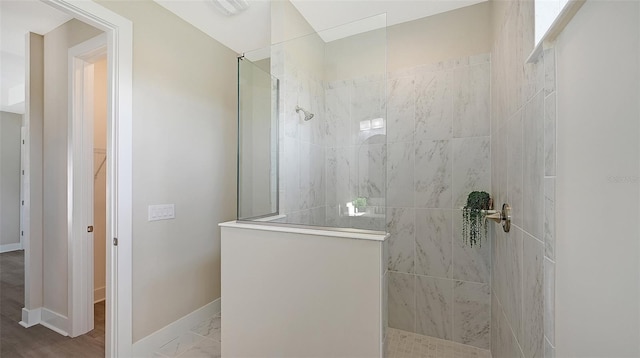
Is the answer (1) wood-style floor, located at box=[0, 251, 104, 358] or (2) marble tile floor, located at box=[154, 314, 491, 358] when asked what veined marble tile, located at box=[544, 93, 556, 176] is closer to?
(2) marble tile floor, located at box=[154, 314, 491, 358]

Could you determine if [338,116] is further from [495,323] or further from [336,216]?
[495,323]

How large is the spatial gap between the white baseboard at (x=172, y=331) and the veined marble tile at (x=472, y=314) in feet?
7.30

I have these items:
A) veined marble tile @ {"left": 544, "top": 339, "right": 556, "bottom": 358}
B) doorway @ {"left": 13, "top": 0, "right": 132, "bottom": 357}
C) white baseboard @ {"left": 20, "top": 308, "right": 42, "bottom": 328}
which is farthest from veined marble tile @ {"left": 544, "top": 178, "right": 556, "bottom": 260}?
white baseboard @ {"left": 20, "top": 308, "right": 42, "bottom": 328}

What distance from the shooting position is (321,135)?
69.7 inches

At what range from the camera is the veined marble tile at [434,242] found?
2.12 metres

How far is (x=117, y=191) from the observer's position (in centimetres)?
177

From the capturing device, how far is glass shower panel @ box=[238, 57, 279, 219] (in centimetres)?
188

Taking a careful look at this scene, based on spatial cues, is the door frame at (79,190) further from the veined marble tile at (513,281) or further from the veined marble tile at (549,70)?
the veined marble tile at (513,281)

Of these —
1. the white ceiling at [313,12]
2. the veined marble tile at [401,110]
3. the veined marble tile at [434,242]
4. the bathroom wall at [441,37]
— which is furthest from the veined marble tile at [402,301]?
the white ceiling at [313,12]

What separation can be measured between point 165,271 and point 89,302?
0.80 metres

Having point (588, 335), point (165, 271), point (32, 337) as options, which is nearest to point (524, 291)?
point (588, 335)

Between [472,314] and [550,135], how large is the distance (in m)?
1.75

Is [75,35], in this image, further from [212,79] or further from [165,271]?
[165,271]

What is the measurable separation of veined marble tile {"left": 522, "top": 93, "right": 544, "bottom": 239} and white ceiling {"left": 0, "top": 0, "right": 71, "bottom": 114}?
3.24 m
